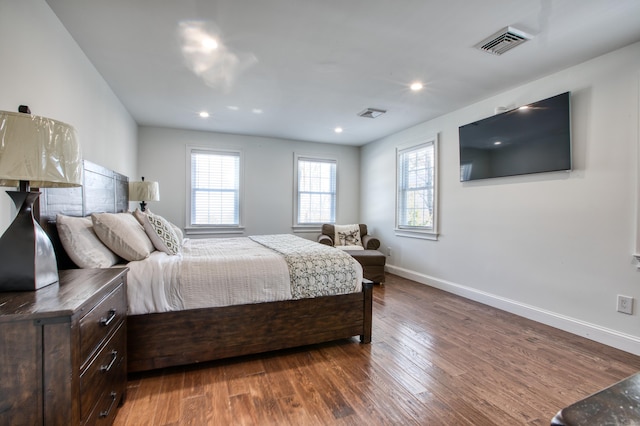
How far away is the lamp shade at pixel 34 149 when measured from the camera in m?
1.02

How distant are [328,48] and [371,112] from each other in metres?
1.65

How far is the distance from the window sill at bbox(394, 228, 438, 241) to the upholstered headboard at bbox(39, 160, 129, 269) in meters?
3.96

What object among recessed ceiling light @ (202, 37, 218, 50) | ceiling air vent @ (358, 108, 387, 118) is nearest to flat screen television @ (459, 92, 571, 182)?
ceiling air vent @ (358, 108, 387, 118)

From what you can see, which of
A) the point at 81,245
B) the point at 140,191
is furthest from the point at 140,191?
the point at 81,245

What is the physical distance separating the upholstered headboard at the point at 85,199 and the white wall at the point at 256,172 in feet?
3.45

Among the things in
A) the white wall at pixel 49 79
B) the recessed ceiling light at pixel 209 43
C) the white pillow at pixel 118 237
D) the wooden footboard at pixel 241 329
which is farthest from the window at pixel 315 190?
the white pillow at pixel 118 237

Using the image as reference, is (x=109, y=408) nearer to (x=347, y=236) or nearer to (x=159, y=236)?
(x=159, y=236)

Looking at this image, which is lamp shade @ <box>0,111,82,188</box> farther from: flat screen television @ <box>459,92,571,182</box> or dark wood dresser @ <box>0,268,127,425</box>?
flat screen television @ <box>459,92,571,182</box>

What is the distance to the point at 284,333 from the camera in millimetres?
2148

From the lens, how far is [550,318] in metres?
2.82

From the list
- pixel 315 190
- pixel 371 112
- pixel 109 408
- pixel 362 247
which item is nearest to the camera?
pixel 109 408

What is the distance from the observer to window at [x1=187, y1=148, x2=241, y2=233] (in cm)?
485

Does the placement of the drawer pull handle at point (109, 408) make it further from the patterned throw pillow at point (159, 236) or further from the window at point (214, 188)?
the window at point (214, 188)

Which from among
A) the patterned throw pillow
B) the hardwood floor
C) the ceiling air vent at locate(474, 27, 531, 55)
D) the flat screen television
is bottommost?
the hardwood floor
